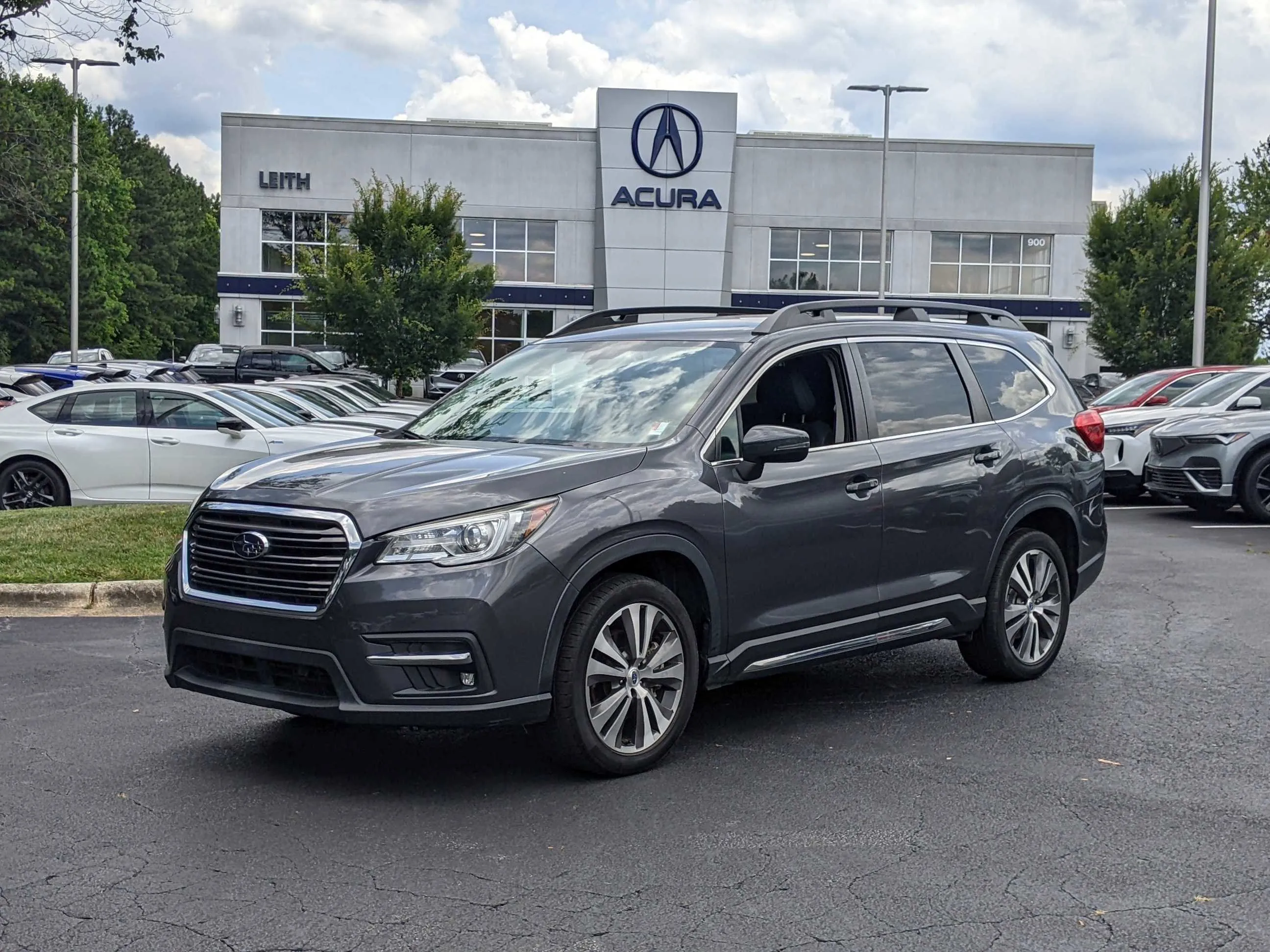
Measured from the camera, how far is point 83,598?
946 cm

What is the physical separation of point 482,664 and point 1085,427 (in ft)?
13.5

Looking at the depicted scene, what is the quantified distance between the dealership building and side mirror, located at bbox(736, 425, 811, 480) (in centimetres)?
4548

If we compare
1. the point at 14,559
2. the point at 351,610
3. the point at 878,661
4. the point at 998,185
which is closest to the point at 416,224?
the point at 14,559

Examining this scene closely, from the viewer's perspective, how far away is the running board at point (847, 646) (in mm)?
5945

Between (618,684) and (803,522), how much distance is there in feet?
3.81

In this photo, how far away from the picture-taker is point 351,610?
4.92 meters

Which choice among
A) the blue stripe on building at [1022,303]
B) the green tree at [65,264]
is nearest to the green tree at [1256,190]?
the blue stripe on building at [1022,303]

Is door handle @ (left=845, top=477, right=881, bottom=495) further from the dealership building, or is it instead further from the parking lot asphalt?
the dealership building

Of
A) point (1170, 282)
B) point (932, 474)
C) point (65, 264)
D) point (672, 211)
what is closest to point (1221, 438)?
point (932, 474)

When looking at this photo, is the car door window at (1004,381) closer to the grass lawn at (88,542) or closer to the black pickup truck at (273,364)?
the grass lawn at (88,542)

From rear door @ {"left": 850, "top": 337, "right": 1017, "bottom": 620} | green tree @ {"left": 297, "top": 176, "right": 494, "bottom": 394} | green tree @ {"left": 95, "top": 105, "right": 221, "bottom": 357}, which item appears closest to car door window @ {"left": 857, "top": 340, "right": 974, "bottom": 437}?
rear door @ {"left": 850, "top": 337, "right": 1017, "bottom": 620}

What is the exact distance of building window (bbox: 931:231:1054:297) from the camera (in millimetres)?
53969

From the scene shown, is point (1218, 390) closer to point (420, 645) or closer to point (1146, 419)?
point (1146, 419)

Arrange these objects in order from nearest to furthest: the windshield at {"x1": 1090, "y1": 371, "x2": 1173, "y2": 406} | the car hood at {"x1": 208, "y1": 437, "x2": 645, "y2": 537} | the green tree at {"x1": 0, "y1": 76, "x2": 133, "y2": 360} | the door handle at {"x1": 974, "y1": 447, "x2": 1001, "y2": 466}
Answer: the car hood at {"x1": 208, "y1": 437, "x2": 645, "y2": 537}, the door handle at {"x1": 974, "y1": 447, "x2": 1001, "y2": 466}, the windshield at {"x1": 1090, "y1": 371, "x2": 1173, "y2": 406}, the green tree at {"x1": 0, "y1": 76, "x2": 133, "y2": 360}
